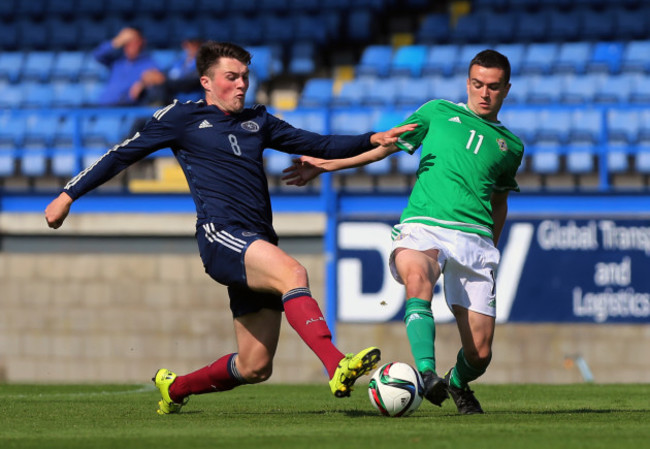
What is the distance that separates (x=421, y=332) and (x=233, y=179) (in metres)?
1.23

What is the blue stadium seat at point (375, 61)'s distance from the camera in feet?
52.4

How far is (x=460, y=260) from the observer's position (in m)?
6.04

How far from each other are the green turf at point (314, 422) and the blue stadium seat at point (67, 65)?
9240 mm

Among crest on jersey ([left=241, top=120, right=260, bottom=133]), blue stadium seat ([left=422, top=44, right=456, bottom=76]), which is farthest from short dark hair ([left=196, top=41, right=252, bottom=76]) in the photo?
blue stadium seat ([left=422, top=44, right=456, bottom=76])

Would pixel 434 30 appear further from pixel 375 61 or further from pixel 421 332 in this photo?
pixel 421 332

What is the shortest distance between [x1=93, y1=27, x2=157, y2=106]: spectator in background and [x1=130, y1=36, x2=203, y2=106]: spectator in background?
0.10 metres

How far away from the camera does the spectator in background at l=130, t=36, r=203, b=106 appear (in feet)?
45.0

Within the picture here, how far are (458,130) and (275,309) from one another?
1329 mm

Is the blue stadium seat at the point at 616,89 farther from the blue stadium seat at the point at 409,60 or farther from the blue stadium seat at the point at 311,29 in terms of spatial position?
the blue stadium seat at the point at 311,29

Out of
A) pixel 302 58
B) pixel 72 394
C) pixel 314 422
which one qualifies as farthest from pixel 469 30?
pixel 314 422

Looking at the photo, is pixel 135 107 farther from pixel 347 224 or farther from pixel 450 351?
pixel 450 351

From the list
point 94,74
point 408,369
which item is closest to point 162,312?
point 94,74

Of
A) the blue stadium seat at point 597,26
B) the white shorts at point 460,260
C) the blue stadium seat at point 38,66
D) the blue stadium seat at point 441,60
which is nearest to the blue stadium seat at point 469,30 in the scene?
the blue stadium seat at point 441,60

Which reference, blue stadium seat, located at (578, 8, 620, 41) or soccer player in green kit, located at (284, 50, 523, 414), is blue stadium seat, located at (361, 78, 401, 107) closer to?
blue stadium seat, located at (578, 8, 620, 41)
